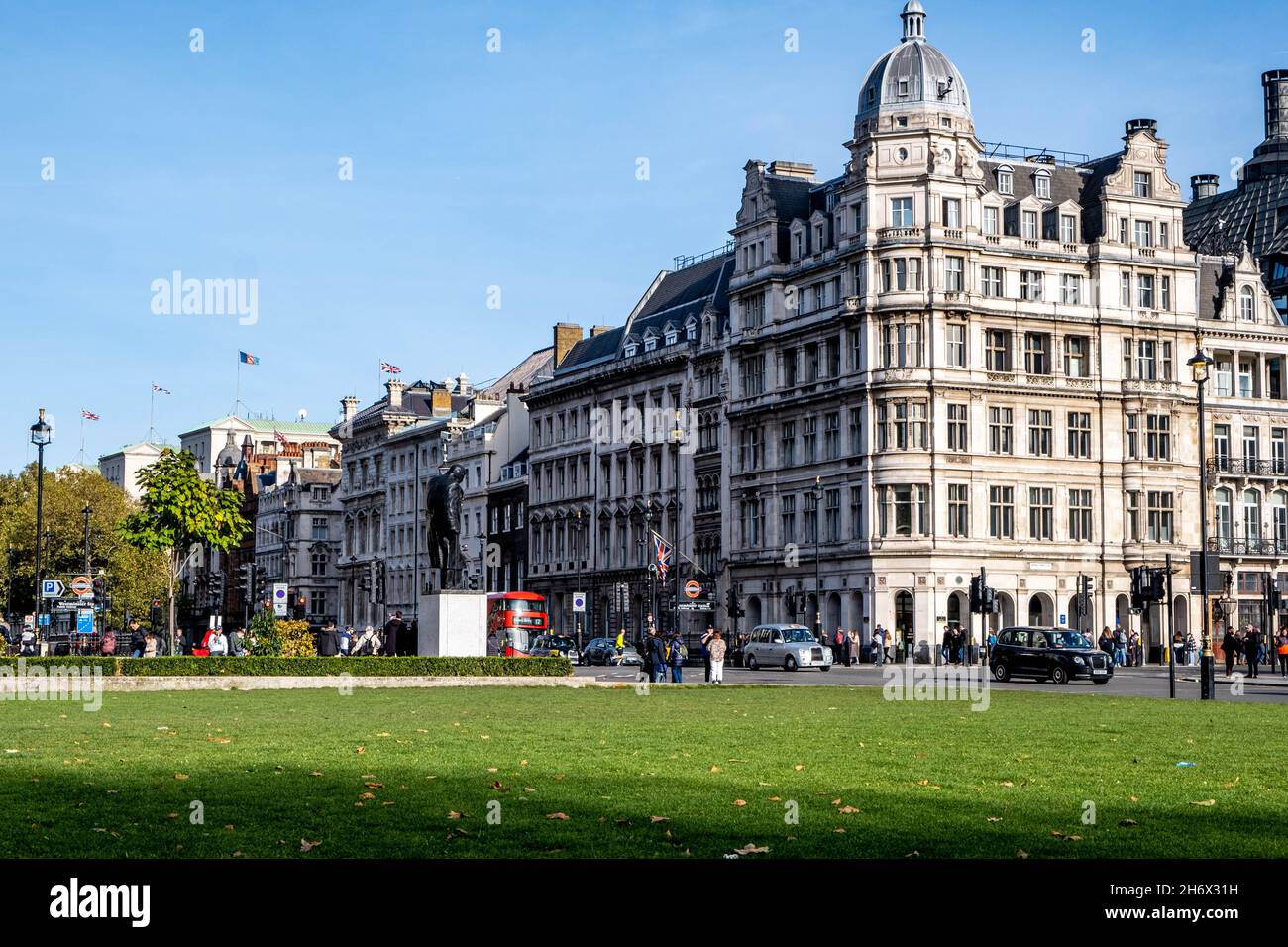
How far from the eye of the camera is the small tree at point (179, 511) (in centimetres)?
7444

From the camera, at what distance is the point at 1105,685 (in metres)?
55.1

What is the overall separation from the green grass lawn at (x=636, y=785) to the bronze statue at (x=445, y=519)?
63.1ft

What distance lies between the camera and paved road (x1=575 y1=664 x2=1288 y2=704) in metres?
48.0

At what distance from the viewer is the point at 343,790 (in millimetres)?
17000

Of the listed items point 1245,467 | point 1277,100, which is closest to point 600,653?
point 1245,467

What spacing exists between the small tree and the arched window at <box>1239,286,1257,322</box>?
55.5m

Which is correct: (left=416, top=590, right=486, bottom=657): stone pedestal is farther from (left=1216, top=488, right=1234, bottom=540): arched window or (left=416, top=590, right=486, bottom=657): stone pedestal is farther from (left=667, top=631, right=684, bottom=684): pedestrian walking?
(left=1216, top=488, right=1234, bottom=540): arched window

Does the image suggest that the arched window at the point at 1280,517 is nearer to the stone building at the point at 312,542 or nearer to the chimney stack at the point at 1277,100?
the chimney stack at the point at 1277,100

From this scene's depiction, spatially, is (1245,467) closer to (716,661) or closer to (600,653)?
(600,653)

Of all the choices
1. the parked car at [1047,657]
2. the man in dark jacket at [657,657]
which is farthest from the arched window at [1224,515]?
the man in dark jacket at [657,657]

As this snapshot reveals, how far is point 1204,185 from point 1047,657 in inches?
2922
